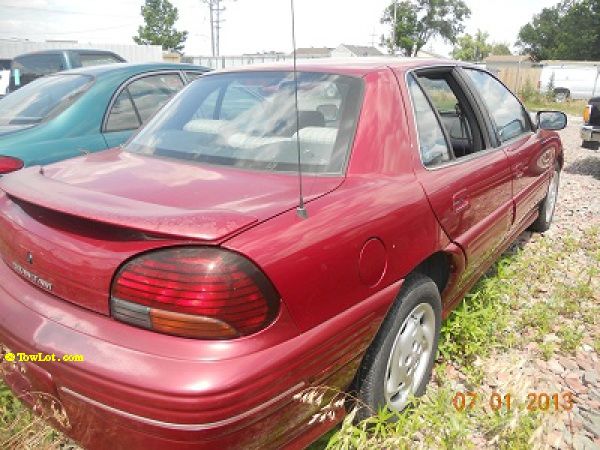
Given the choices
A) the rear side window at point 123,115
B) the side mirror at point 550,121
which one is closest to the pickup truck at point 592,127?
the side mirror at point 550,121

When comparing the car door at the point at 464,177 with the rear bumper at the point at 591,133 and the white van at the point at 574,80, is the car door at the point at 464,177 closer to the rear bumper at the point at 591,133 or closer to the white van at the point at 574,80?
the rear bumper at the point at 591,133

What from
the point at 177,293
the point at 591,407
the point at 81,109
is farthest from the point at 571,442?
the point at 81,109

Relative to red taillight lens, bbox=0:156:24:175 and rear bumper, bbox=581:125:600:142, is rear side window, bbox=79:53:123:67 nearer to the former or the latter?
red taillight lens, bbox=0:156:24:175

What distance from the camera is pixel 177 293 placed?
1.40m

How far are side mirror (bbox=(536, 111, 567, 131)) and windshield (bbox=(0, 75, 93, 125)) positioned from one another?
384 cm

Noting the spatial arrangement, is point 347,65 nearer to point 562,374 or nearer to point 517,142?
point 517,142

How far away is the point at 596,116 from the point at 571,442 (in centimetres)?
730

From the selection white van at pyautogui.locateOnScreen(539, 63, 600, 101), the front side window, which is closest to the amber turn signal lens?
the front side window

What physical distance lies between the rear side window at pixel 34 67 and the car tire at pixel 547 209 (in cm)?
714

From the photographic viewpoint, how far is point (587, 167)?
340 inches

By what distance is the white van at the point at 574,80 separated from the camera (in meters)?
29.3

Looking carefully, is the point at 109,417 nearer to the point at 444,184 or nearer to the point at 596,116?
the point at 444,184

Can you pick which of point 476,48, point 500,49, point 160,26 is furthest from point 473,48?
point 160,26
